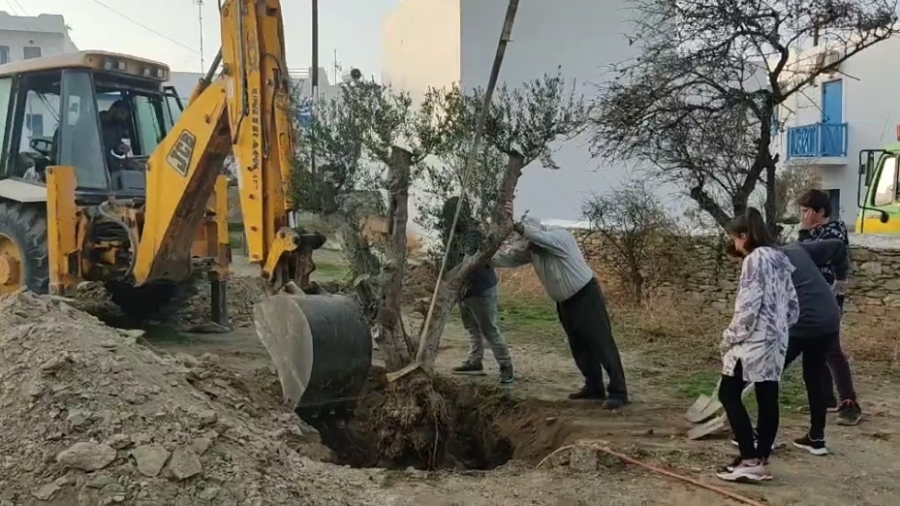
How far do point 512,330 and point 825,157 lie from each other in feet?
51.7

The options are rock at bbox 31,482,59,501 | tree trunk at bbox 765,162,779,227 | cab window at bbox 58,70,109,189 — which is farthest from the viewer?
tree trunk at bbox 765,162,779,227

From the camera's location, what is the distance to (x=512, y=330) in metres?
11.1

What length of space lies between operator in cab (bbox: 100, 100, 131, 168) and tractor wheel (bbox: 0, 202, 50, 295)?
88cm

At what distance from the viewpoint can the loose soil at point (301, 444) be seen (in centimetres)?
454

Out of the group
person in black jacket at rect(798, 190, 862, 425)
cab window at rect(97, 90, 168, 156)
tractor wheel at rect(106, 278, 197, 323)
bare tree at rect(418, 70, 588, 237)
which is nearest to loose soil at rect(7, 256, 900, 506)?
person in black jacket at rect(798, 190, 862, 425)

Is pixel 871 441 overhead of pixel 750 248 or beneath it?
beneath

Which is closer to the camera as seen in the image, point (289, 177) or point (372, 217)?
point (289, 177)

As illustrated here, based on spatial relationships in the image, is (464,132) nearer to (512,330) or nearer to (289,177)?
(289,177)

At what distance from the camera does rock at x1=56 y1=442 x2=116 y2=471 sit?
14.7ft

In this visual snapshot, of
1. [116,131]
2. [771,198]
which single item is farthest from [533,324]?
[116,131]

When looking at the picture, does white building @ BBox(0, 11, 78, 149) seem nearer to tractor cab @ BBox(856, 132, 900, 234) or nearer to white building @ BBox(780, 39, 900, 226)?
white building @ BBox(780, 39, 900, 226)

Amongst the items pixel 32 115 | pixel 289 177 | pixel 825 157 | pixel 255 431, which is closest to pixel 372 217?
pixel 289 177

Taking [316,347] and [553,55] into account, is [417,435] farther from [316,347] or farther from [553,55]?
[553,55]

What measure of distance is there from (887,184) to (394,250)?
9298 millimetres
